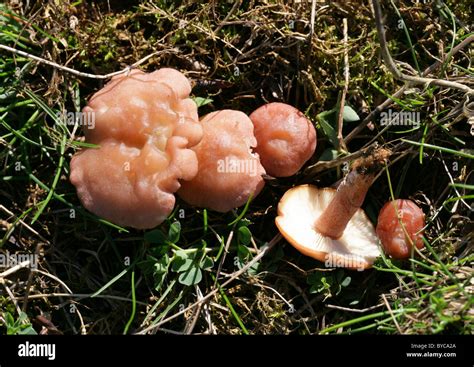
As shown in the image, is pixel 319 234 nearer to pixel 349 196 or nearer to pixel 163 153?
pixel 349 196

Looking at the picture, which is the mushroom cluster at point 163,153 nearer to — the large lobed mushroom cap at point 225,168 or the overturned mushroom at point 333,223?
the large lobed mushroom cap at point 225,168

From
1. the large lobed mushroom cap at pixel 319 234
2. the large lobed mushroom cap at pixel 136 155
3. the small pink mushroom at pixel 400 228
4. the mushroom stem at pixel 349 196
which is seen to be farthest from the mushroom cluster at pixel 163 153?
the small pink mushroom at pixel 400 228

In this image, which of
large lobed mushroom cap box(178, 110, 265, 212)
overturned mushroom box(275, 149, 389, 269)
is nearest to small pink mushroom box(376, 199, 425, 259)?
overturned mushroom box(275, 149, 389, 269)

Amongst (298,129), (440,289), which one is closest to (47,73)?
(298,129)

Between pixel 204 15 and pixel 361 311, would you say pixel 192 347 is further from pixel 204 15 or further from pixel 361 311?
pixel 204 15

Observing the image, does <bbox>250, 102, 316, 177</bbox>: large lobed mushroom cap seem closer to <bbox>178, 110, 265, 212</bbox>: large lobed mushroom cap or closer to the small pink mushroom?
<bbox>178, 110, 265, 212</bbox>: large lobed mushroom cap

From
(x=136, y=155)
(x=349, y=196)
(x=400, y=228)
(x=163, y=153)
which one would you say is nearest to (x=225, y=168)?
(x=163, y=153)
